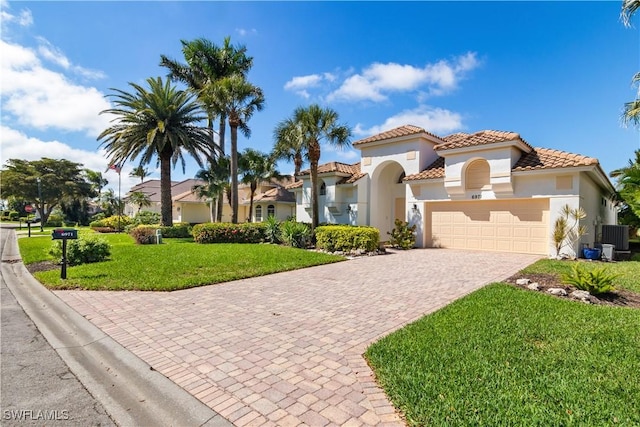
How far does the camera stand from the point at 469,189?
54.4ft

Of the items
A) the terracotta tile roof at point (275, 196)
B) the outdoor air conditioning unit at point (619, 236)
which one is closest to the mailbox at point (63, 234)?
the outdoor air conditioning unit at point (619, 236)

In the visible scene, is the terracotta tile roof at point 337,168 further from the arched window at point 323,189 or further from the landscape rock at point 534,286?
the landscape rock at point 534,286

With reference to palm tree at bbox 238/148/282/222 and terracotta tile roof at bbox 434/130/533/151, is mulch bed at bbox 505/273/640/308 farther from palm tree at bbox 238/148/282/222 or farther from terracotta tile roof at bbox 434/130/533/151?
palm tree at bbox 238/148/282/222

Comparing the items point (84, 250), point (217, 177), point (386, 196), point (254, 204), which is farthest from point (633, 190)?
point (254, 204)

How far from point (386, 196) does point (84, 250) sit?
16.9m

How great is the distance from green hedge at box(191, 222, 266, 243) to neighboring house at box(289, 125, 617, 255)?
417 cm

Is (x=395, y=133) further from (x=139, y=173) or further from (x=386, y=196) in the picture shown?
(x=139, y=173)

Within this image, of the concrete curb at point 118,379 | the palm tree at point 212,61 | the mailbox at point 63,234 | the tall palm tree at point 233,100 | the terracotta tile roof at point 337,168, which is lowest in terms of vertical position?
the concrete curb at point 118,379

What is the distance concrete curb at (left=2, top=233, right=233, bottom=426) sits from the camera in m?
3.13

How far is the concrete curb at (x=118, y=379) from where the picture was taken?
3126mm

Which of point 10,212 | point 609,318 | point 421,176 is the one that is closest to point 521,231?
point 421,176

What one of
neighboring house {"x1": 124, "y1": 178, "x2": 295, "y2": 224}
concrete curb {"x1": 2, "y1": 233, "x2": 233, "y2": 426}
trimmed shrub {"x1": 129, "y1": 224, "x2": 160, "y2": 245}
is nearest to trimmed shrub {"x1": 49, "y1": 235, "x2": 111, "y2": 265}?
concrete curb {"x1": 2, "y1": 233, "x2": 233, "y2": 426}

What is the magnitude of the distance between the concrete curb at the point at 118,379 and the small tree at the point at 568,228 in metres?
15.7

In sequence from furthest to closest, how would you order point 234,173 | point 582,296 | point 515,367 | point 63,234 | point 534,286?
point 234,173
point 63,234
point 534,286
point 582,296
point 515,367
